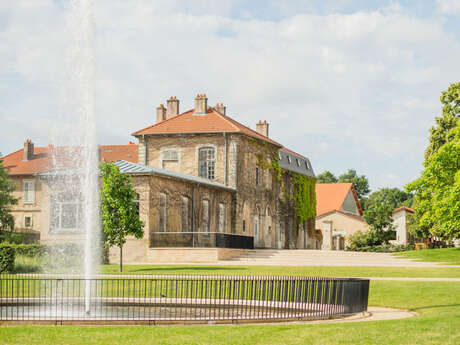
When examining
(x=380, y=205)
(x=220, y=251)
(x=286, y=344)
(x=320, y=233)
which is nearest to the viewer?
(x=286, y=344)

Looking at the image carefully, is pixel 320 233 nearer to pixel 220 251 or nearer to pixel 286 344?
pixel 220 251

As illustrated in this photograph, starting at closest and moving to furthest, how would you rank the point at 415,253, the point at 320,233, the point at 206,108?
the point at 415,253 → the point at 206,108 → the point at 320,233

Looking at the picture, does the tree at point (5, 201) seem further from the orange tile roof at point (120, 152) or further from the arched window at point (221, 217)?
the arched window at point (221, 217)

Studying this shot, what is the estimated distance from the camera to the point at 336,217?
61562mm

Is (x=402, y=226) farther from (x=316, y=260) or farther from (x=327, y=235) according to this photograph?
(x=316, y=260)

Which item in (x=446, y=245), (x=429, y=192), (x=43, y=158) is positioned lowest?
(x=446, y=245)

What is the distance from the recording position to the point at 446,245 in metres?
55.6

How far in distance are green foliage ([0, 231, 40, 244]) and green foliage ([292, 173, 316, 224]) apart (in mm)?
21161

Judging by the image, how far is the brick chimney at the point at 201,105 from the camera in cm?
4769

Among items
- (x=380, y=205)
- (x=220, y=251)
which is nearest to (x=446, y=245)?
(x=380, y=205)

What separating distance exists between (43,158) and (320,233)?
2579cm

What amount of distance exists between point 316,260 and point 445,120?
14.9 metres

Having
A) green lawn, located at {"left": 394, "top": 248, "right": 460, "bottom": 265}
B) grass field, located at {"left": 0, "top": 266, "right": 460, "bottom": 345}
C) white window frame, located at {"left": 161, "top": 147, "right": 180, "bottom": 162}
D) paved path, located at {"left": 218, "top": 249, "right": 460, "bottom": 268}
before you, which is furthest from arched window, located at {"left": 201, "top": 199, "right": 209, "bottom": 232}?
grass field, located at {"left": 0, "top": 266, "right": 460, "bottom": 345}

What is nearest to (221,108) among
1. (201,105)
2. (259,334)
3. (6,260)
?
(201,105)
